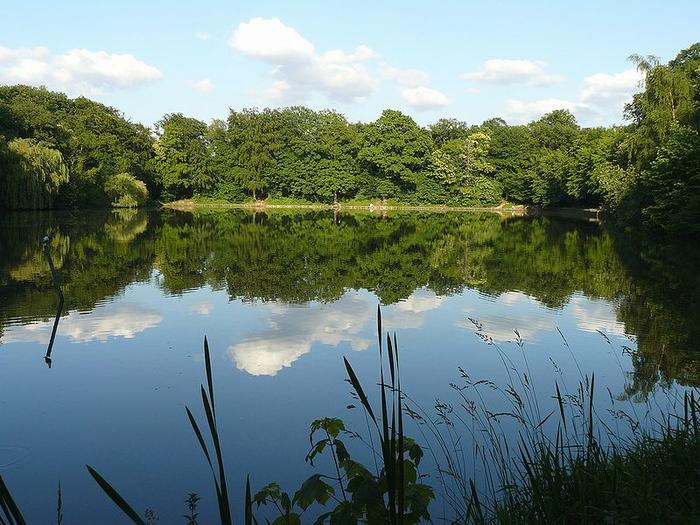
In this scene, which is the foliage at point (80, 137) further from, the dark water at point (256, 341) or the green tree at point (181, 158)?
the dark water at point (256, 341)

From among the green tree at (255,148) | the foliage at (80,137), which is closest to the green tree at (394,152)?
the green tree at (255,148)

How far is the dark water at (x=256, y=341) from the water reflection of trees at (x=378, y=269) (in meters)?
0.10

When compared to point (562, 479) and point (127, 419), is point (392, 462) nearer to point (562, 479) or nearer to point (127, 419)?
point (562, 479)

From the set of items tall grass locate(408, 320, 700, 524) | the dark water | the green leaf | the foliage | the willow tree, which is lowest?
the dark water

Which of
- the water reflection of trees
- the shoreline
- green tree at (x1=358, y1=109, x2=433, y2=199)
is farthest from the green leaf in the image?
green tree at (x1=358, y1=109, x2=433, y2=199)

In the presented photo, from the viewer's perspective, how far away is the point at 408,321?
12602 millimetres

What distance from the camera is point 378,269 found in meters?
20.7

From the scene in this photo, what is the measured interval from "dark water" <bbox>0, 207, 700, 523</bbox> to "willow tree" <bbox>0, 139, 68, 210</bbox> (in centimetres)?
1675

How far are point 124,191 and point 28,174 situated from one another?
60.2 feet

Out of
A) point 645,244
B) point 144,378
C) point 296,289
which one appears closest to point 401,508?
point 144,378

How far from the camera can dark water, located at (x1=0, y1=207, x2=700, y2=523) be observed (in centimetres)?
591

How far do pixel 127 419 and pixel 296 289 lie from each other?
955 cm

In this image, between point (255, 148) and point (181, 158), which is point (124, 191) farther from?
point (255, 148)

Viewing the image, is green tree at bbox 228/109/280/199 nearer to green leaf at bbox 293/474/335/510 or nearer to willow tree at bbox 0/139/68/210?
Answer: willow tree at bbox 0/139/68/210
